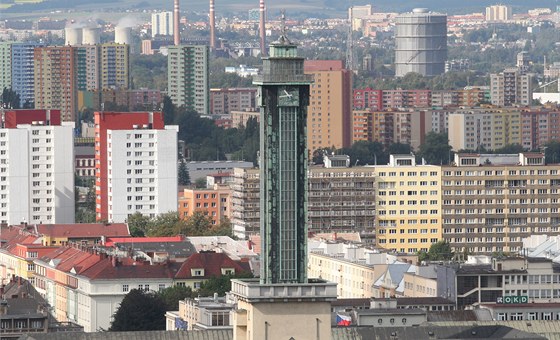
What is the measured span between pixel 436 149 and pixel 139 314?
219 feet

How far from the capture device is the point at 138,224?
278 ft

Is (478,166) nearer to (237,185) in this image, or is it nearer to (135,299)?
(237,185)

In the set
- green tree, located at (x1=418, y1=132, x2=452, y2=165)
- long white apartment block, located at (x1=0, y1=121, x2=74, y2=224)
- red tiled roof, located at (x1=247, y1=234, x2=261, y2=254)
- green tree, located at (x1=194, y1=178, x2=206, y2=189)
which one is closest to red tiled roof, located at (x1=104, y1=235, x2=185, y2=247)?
red tiled roof, located at (x1=247, y1=234, x2=261, y2=254)

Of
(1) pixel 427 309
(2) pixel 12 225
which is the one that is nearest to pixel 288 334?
(1) pixel 427 309

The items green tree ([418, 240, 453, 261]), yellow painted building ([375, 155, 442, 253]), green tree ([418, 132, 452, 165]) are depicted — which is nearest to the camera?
green tree ([418, 240, 453, 261])

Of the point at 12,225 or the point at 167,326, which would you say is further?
the point at 12,225

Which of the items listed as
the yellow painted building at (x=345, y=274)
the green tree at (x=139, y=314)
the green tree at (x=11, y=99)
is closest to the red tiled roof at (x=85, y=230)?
the yellow painted building at (x=345, y=274)

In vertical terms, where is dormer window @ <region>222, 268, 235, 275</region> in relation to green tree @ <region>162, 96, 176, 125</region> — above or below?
below

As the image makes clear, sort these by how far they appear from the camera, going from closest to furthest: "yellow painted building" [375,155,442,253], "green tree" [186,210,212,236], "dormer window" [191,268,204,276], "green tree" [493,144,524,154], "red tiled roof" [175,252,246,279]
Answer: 1. "red tiled roof" [175,252,246,279]
2. "dormer window" [191,268,204,276]
3. "green tree" [186,210,212,236]
4. "yellow painted building" [375,155,442,253]
5. "green tree" [493,144,524,154]

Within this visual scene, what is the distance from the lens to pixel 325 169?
8662 centimetres

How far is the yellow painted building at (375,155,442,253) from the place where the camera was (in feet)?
284

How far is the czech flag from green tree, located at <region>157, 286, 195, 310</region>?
7.37m

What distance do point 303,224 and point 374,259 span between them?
28.5m

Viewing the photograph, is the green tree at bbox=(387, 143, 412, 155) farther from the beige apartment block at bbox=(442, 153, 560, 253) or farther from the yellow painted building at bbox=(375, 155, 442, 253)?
the yellow painted building at bbox=(375, 155, 442, 253)
